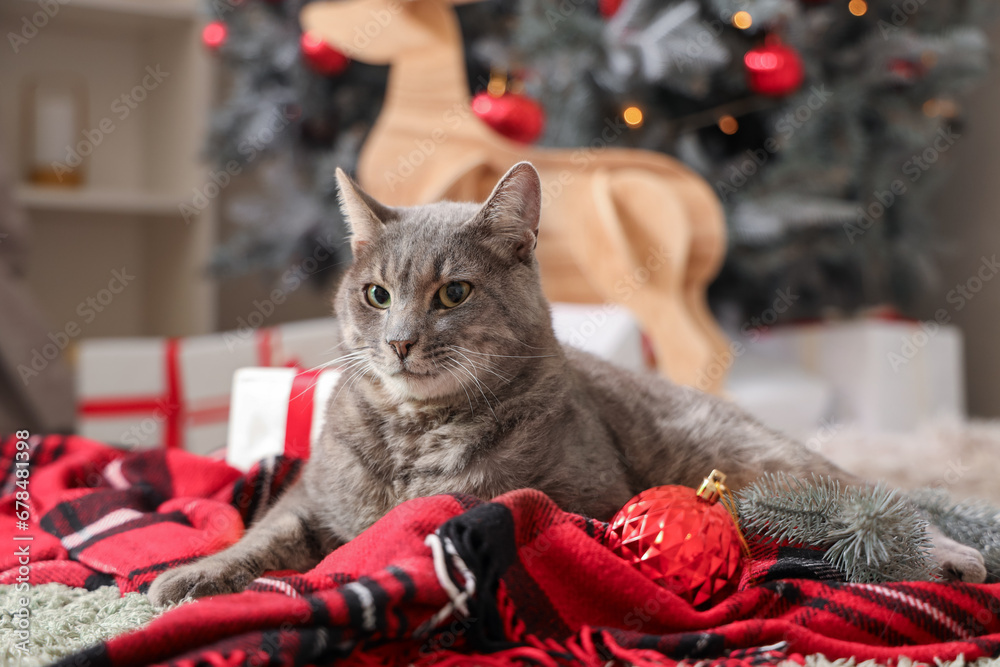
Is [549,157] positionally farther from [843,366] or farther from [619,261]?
[843,366]

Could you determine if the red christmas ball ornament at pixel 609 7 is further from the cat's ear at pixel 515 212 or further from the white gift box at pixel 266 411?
the cat's ear at pixel 515 212

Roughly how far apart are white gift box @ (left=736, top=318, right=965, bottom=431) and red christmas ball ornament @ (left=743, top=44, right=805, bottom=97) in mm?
763

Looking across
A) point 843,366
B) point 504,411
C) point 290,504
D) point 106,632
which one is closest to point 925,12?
point 843,366

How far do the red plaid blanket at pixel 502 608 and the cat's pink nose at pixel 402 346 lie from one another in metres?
0.15

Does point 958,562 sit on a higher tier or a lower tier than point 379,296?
lower

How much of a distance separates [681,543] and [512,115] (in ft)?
4.26

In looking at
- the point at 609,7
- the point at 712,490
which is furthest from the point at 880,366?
the point at 712,490

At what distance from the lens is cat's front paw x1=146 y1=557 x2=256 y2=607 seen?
0.71 m

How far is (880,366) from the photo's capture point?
217 cm

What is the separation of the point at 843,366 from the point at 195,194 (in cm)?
211

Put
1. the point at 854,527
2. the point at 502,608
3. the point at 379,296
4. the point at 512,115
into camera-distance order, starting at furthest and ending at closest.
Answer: the point at 512,115, the point at 379,296, the point at 854,527, the point at 502,608

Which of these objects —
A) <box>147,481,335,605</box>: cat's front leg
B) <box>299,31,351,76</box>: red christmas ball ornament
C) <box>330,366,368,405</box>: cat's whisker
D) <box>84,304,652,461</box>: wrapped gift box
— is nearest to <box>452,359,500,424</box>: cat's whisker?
<box>330,366,368,405</box>: cat's whisker

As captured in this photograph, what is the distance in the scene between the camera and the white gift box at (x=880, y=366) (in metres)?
2.17

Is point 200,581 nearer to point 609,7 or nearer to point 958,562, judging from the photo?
point 958,562
